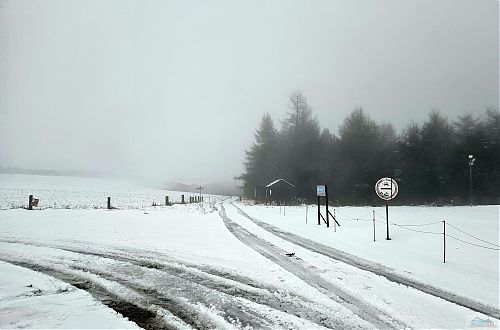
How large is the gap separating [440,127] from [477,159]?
6.90 metres

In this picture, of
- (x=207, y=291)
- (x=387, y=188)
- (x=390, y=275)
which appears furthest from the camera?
(x=387, y=188)

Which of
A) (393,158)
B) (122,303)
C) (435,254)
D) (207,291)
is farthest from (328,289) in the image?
(393,158)

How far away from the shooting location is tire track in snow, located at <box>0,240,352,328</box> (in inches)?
170

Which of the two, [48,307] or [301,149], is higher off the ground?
[301,149]

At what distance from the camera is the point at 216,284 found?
5.90m

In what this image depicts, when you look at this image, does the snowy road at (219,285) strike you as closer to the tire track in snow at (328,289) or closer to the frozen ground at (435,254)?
the tire track in snow at (328,289)

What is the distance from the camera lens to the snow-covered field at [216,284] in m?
4.23

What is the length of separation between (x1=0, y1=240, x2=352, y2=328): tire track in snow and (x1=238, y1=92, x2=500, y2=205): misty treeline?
126 feet

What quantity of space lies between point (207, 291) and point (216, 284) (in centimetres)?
46

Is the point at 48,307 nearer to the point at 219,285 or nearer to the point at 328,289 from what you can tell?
the point at 219,285

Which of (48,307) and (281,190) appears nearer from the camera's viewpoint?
(48,307)

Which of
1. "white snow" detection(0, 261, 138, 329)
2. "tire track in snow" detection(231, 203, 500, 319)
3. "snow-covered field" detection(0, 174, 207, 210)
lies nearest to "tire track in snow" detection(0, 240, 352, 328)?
"white snow" detection(0, 261, 138, 329)

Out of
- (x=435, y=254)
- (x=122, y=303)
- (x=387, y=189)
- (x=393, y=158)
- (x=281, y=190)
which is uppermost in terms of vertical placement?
(x=393, y=158)

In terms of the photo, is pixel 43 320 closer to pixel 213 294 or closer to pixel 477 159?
pixel 213 294
